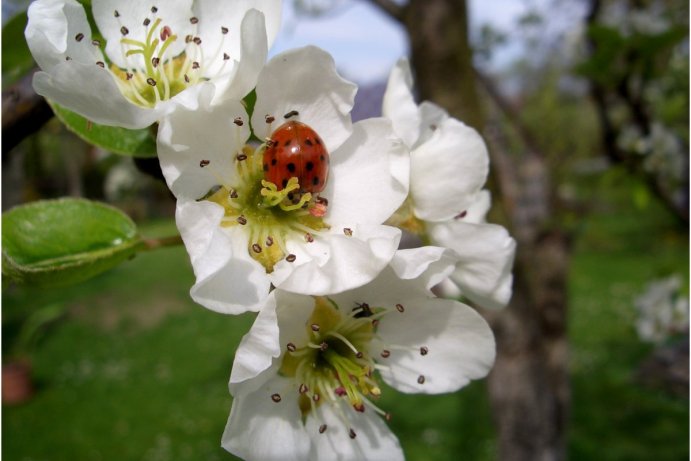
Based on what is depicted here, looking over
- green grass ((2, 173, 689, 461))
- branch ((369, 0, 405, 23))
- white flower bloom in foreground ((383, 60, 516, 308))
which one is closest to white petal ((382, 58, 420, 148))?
white flower bloom in foreground ((383, 60, 516, 308))

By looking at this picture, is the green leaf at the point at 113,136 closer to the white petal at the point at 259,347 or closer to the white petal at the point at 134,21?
the white petal at the point at 134,21

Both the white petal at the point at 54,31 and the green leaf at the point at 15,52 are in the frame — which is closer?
the white petal at the point at 54,31

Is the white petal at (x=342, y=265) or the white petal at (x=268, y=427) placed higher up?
the white petal at (x=342, y=265)

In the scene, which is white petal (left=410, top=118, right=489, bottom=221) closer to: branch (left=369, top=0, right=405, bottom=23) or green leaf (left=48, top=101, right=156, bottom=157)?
green leaf (left=48, top=101, right=156, bottom=157)

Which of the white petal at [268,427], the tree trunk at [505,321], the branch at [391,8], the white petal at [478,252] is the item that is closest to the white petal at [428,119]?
the white petal at [478,252]

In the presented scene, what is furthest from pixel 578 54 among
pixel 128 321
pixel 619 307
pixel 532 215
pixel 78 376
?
pixel 128 321

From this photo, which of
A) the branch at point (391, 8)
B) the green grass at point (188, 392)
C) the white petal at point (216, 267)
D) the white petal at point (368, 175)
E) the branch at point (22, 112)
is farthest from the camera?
the green grass at point (188, 392)

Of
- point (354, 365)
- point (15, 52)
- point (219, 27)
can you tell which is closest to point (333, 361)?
point (354, 365)
